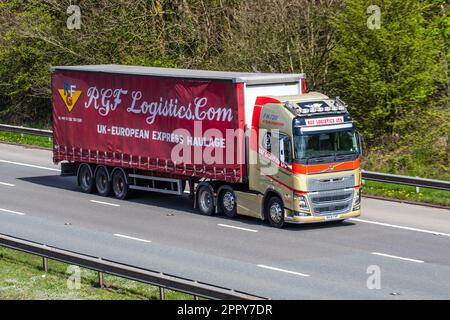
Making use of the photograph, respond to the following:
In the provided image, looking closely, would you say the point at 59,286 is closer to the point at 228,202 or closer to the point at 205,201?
the point at 228,202

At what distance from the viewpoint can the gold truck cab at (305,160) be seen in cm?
2334

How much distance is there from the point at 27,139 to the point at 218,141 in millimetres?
18151

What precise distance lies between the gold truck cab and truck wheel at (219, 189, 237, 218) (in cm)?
99

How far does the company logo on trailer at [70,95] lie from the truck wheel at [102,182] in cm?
217

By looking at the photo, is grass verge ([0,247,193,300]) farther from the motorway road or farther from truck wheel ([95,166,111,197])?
truck wheel ([95,166,111,197])

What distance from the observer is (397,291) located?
57.2ft

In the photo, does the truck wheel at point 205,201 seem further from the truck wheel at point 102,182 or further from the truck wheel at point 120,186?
the truck wheel at point 102,182

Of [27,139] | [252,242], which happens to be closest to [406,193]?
[252,242]

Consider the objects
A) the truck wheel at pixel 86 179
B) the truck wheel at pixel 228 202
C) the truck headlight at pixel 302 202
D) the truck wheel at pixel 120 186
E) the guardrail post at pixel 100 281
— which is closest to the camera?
the guardrail post at pixel 100 281

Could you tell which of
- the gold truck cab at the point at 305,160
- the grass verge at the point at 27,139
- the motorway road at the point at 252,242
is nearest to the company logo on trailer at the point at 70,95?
the motorway road at the point at 252,242

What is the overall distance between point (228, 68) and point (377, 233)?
53.1 ft

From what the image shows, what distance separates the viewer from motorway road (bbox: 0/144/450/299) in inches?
717

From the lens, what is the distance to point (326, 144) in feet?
78.0
